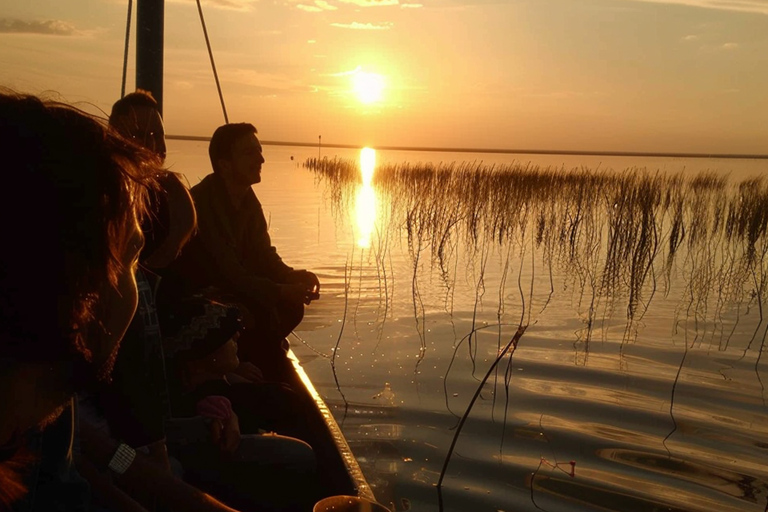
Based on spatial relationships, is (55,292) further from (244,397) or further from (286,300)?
(286,300)

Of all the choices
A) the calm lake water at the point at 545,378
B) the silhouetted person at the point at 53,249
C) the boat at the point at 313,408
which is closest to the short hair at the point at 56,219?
the silhouetted person at the point at 53,249

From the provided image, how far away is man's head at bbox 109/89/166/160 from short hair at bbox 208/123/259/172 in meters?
1.18

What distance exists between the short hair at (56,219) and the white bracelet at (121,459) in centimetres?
70

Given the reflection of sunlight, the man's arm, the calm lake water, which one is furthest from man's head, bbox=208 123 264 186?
the reflection of sunlight

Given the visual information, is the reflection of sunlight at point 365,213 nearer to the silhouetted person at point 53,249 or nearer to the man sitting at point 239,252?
the man sitting at point 239,252

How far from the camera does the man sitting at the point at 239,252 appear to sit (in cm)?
399

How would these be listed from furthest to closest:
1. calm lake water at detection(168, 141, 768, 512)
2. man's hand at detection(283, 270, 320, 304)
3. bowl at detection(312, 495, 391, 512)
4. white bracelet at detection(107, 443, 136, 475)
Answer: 1. man's hand at detection(283, 270, 320, 304)
2. calm lake water at detection(168, 141, 768, 512)
3. bowl at detection(312, 495, 391, 512)
4. white bracelet at detection(107, 443, 136, 475)

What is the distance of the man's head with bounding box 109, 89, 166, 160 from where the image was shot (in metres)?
2.64

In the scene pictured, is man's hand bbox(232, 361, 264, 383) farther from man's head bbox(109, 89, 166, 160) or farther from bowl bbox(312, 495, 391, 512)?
bowl bbox(312, 495, 391, 512)

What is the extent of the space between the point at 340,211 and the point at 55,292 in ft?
50.8

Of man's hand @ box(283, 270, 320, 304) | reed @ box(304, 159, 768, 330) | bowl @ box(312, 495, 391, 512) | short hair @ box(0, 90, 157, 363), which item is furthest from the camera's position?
reed @ box(304, 159, 768, 330)

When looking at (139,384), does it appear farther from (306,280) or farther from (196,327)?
(306,280)

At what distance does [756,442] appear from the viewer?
432 centimetres

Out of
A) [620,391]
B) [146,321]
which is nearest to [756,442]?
[620,391]
